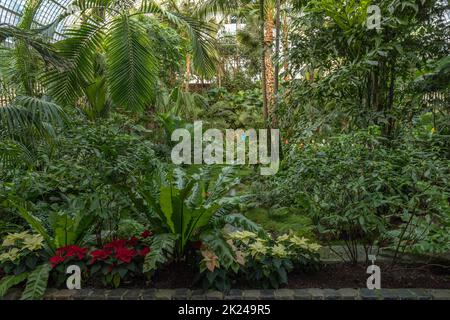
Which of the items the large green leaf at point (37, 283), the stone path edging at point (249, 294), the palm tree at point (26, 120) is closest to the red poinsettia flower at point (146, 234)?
the stone path edging at point (249, 294)

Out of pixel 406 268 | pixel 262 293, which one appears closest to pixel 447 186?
pixel 406 268

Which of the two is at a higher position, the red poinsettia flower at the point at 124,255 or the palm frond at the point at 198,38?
the palm frond at the point at 198,38

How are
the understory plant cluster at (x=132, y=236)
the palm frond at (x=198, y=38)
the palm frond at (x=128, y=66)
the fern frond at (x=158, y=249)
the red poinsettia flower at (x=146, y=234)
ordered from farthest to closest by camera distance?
the palm frond at (x=198, y=38), the palm frond at (x=128, y=66), the red poinsettia flower at (x=146, y=234), the understory plant cluster at (x=132, y=236), the fern frond at (x=158, y=249)

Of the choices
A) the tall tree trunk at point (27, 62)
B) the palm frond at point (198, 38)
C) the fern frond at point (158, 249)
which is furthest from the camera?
the palm frond at point (198, 38)

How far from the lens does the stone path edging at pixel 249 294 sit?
2844 mm

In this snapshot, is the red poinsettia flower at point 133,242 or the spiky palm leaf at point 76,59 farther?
the spiky palm leaf at point 76,59

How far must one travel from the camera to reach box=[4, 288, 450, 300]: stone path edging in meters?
2.84

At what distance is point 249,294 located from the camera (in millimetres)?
2904

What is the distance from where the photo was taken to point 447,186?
9.66 feet

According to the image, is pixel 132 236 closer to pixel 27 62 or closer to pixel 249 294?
pixel 249 294

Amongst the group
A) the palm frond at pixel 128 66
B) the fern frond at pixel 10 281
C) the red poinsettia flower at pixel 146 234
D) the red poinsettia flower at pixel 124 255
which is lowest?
the fern frond at pixel 10 281

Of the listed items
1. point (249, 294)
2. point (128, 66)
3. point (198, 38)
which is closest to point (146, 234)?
point (249, 294)

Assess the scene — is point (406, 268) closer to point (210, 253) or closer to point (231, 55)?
point (210, 253)

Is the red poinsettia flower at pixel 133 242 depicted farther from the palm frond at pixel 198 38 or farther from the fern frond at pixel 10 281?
the palm frond at pixel 198 38
